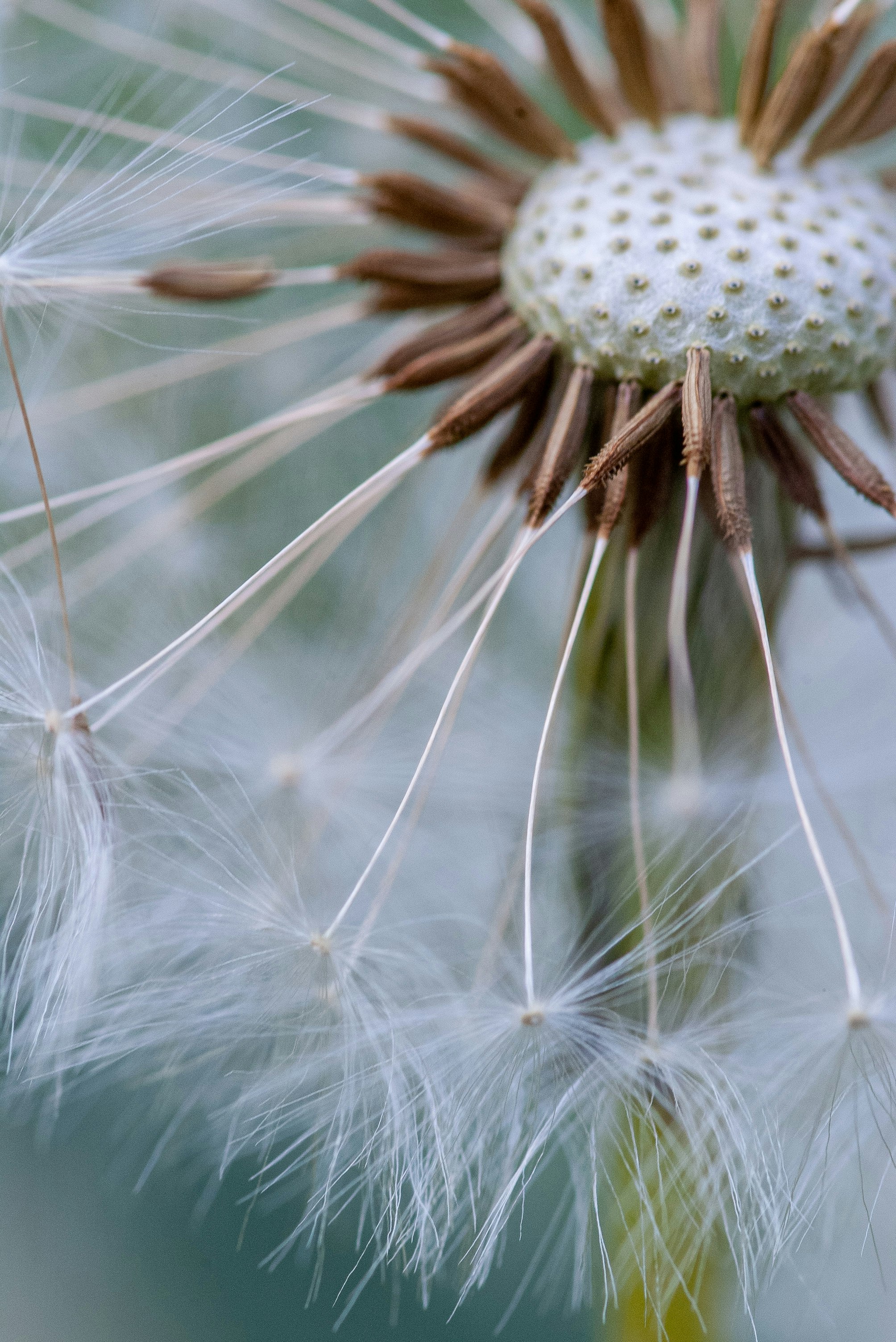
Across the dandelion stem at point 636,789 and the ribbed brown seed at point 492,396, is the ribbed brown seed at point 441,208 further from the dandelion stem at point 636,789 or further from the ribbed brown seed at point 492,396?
the dandelion stem at point 636,789

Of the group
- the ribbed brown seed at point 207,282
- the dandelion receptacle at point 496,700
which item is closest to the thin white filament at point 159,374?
the dandelion receptacle at point 496,700

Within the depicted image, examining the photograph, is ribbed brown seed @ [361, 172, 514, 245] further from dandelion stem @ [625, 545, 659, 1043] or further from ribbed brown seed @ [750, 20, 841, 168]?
dandelion stem @ [625, 545, 659, 1043]

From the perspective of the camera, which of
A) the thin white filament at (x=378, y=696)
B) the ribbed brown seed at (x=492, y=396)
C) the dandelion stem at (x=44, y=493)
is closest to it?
the dandelion stem at (x=44, y=493)

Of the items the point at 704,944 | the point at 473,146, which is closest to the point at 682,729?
the point at 704,944

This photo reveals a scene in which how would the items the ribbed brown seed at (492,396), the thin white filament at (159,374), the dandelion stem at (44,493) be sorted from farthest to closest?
the thin white filament at (159,374), the ribbed brown seed at (492,396), the dandelion stem at (44,493)

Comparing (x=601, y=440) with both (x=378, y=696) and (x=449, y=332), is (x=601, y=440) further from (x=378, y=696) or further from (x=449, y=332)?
(x=378, y=696)

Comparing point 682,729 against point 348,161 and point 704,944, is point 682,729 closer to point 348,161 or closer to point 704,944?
point 704,944
